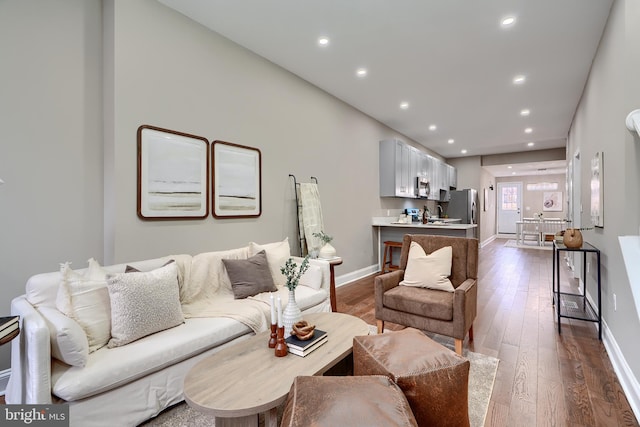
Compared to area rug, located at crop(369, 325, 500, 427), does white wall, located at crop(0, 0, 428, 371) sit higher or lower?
higher

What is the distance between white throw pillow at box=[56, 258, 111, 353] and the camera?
5.59 ft

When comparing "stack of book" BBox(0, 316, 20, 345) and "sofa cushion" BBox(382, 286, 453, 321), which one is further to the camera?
"sofa cushion" BBox(382, 286, 453, 321)

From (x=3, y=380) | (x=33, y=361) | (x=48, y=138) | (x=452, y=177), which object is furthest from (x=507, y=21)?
(x=452, y=177)

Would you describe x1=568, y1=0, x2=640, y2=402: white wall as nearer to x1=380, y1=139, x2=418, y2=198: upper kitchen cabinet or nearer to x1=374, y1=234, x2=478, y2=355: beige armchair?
x1=374, y1=234, x2=478, y2=355: beige armchair

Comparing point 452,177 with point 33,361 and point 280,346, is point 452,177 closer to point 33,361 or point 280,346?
point 280,346

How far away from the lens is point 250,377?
1412 millimetres

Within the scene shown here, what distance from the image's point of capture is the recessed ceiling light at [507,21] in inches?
108

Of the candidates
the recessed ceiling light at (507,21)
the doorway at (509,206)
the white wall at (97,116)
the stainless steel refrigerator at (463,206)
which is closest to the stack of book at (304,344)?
the white wall at (97,116)

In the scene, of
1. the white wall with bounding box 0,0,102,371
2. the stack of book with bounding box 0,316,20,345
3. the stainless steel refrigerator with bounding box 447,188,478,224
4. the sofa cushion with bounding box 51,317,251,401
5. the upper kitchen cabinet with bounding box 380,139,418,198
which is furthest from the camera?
the stainless steel refrigerator with bounding box 447,188,478,224

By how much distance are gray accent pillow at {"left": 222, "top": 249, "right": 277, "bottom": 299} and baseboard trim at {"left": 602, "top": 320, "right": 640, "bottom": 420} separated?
101 inches

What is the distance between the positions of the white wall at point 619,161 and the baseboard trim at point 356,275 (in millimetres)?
2994

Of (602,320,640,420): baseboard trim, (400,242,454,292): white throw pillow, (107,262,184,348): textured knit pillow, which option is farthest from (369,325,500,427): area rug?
(107,262,184,348): textured knit pillow

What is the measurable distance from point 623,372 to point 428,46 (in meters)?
3.24

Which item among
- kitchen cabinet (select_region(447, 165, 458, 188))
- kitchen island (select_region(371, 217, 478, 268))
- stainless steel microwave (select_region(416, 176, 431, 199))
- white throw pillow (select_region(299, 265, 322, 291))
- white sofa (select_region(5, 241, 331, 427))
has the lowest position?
white sofa (select_region(5, 241, 331, 427))
